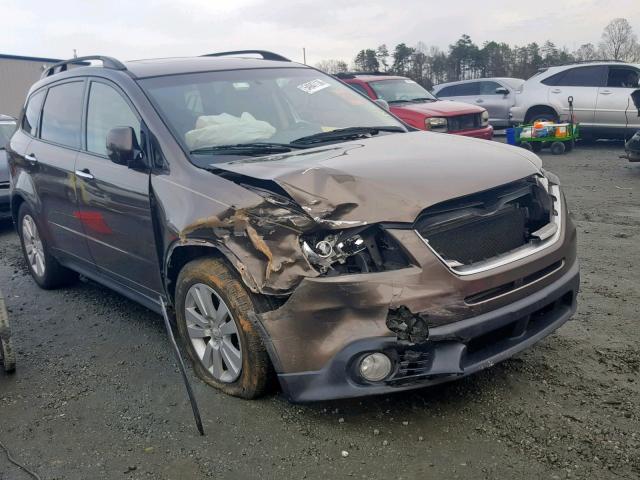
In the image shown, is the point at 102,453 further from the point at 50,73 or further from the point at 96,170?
the point at 50,73

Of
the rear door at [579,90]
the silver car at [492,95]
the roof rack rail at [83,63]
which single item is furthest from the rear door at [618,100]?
the roof rack rail at [83,63]

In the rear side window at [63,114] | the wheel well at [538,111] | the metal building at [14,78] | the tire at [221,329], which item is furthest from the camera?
the metal building at [14,78]

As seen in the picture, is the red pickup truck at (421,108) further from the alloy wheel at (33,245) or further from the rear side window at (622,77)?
the alloy wheel at (33,245)

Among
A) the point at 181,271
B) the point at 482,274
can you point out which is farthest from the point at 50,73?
the point at 482,274

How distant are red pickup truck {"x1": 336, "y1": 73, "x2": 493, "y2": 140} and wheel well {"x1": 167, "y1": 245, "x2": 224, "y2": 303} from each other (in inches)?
287

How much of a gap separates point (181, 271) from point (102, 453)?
1010mm

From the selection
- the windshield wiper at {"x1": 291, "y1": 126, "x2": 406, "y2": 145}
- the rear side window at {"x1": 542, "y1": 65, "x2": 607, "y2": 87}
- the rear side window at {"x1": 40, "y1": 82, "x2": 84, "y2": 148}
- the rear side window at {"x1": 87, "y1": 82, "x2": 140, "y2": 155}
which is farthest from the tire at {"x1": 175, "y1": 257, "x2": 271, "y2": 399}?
the rear side window at {"x1": 542, "y1": 65, "x2": 607, "y2": 87}

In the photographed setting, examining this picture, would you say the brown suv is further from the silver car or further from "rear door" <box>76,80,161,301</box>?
the silver car

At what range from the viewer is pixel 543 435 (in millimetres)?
2850

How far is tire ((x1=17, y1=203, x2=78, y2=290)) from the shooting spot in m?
5.41

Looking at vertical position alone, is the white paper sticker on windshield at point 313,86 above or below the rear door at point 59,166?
above

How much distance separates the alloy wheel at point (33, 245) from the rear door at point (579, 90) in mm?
11090

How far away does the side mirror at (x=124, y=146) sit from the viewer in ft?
11.9

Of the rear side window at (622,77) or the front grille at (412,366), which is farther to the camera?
the rear side window at (622,77)
